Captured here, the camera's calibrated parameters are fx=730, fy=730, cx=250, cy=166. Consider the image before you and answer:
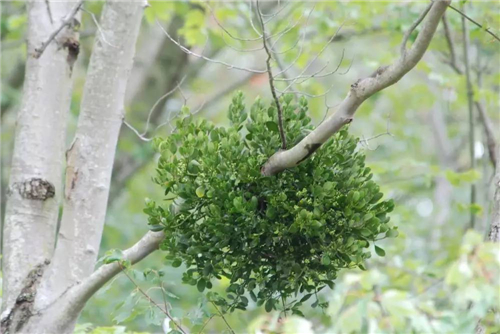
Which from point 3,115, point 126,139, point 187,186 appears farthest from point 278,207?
point 3,115

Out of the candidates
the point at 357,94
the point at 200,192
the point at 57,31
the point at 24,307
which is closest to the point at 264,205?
the point at 200,192

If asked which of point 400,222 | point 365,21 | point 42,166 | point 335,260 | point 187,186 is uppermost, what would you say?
point 365,21

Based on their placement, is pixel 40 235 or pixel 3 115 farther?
pixel 3 115

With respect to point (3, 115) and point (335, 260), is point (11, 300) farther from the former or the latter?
point (3, 115)

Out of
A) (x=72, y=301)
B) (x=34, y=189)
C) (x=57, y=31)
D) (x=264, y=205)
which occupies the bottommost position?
(x=72, y=301)

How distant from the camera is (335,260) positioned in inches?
78.4

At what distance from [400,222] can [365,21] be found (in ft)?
4.55

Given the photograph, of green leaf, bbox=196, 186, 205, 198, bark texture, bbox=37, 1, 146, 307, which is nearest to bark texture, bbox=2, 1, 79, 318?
bark texture, bbox=37, 1, 146, 307

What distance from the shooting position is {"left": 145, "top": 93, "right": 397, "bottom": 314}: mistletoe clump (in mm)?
1923

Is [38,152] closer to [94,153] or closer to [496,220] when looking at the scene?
[94,153]

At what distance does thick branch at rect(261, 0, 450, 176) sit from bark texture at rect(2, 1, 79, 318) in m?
0.98

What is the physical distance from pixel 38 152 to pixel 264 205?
39.9 inches

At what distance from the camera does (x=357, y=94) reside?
1.79 meters

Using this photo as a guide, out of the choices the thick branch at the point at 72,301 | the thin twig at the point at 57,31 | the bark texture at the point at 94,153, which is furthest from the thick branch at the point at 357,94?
the thin twig at the point at 57,31
